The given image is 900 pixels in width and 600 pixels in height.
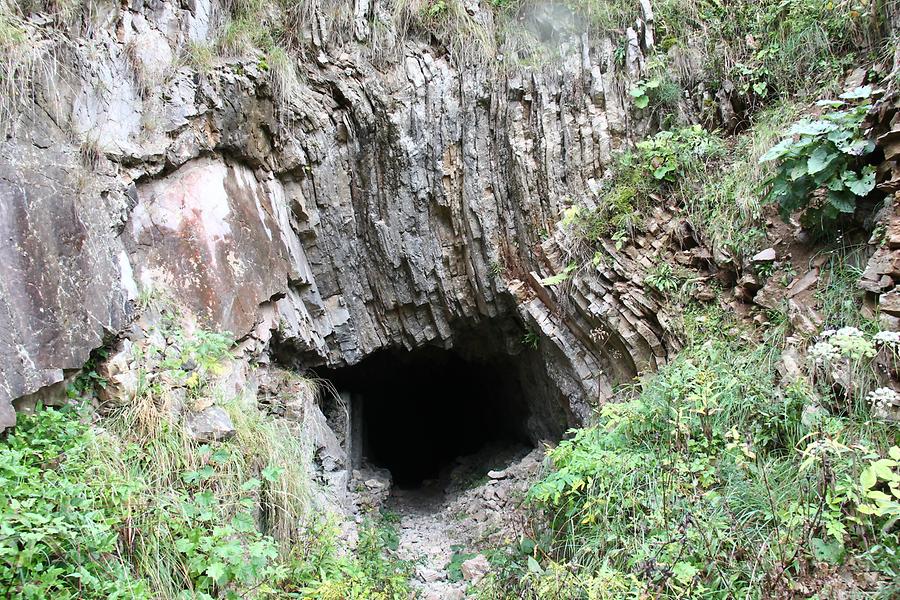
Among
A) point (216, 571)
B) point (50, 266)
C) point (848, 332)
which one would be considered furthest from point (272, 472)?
point (848, 332)

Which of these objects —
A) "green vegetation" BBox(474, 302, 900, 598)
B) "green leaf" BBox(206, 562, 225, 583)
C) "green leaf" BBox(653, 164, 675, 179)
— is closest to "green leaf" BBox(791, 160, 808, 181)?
"green vegetation" BBox(474, 302, 900, 598)

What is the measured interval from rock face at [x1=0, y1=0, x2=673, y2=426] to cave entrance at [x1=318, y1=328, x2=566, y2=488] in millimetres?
795

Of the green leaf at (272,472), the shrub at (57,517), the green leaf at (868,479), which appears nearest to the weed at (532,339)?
the green leaf at (272,472)

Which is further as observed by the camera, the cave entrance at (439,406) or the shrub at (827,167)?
the cave entrance at (439,406)

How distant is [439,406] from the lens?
9484 mm

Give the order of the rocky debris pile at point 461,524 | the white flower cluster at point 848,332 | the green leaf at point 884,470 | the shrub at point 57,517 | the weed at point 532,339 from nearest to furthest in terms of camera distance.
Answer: the green leaf at point 884,470 → the shrub at point 57,517 → the white flower cluster at point 848,332 → the rocky debris pile at point 461,524 → the weed at point 532,339

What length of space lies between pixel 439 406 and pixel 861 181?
23.3 feet

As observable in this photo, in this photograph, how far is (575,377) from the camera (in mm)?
5320

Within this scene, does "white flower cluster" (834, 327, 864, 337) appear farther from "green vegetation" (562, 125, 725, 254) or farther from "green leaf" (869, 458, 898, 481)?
"green vegetation" (562, 125, 725, 254)

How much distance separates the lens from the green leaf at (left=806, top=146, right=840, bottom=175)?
3.49m

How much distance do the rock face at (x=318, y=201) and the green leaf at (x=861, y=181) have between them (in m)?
1.57

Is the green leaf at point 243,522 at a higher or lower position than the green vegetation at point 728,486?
higher

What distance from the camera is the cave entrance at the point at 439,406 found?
22.0 feet

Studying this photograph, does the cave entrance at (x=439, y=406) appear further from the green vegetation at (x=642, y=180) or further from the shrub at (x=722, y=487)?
the shrub at (x=722, y=487)
